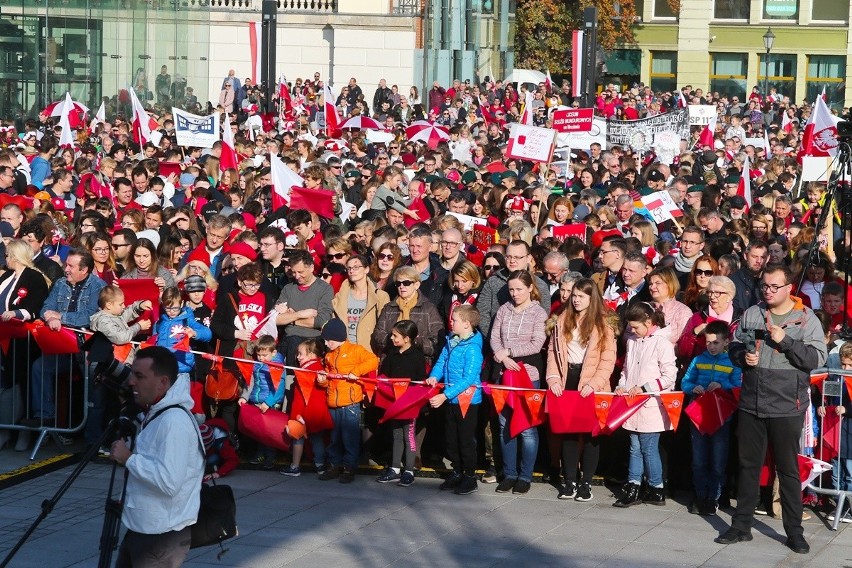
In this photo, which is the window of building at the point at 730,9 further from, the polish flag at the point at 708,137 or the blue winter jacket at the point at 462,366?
the blue winter jacket at the point at 462,366

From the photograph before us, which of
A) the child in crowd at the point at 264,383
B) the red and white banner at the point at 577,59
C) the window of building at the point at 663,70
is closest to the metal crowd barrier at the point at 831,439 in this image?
the child in crowd at the point at 264,383

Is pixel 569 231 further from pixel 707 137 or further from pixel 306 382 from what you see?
pixel 707 137

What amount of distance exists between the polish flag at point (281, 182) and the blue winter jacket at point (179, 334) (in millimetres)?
4653

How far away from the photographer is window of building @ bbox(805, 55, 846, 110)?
63219 mm

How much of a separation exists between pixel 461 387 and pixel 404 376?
52 centimetres

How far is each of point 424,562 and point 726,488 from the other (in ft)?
8.29

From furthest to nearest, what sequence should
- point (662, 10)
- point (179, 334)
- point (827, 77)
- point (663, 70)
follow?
point (663, 70), point (662, 10), point (827, 77), point (179, 334)

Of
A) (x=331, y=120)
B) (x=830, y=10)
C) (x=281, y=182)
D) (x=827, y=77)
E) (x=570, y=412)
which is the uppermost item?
(x=830, y=10)

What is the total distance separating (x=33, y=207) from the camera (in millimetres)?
15375

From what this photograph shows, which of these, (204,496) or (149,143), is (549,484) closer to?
(204,496)

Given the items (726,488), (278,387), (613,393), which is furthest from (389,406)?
(726,488)

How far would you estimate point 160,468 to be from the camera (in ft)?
22.0

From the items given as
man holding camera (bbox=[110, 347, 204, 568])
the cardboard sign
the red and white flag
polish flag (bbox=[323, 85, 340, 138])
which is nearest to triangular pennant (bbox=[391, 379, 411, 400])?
the cardboard sign

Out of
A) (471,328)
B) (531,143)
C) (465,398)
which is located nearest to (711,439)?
(465,398)
